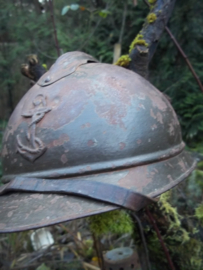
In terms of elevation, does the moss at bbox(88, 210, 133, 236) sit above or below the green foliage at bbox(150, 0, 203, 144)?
below

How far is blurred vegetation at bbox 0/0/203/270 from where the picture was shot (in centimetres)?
177

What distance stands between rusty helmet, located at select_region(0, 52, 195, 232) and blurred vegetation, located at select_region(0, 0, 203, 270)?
728 mm

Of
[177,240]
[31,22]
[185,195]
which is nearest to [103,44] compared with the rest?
[31,22]

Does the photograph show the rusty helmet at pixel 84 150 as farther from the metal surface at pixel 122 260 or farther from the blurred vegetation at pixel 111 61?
the metal surface at pixel 122 260

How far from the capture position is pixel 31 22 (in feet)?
12.2

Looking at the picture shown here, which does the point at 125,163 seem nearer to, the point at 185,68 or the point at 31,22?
the point at 185,68

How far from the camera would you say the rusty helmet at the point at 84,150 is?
81 cm

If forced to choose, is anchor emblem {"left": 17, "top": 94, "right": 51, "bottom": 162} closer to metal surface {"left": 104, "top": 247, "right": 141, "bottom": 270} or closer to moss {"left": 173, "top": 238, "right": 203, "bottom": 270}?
metal surface {"left": 104, "top": 247, "right": 141, "bottom": 270}

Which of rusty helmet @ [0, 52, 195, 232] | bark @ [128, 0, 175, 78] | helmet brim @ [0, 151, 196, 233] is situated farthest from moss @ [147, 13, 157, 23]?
helmet brim @ [0, 151, 196, 233]

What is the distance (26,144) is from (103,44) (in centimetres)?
290

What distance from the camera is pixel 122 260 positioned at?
170 cm

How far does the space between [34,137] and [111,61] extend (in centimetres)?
271

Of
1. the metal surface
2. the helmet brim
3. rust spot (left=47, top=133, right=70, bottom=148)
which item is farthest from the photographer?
the metal surface

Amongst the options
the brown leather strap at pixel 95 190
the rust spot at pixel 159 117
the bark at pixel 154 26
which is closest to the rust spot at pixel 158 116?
the rust spot at pixel 159 117
